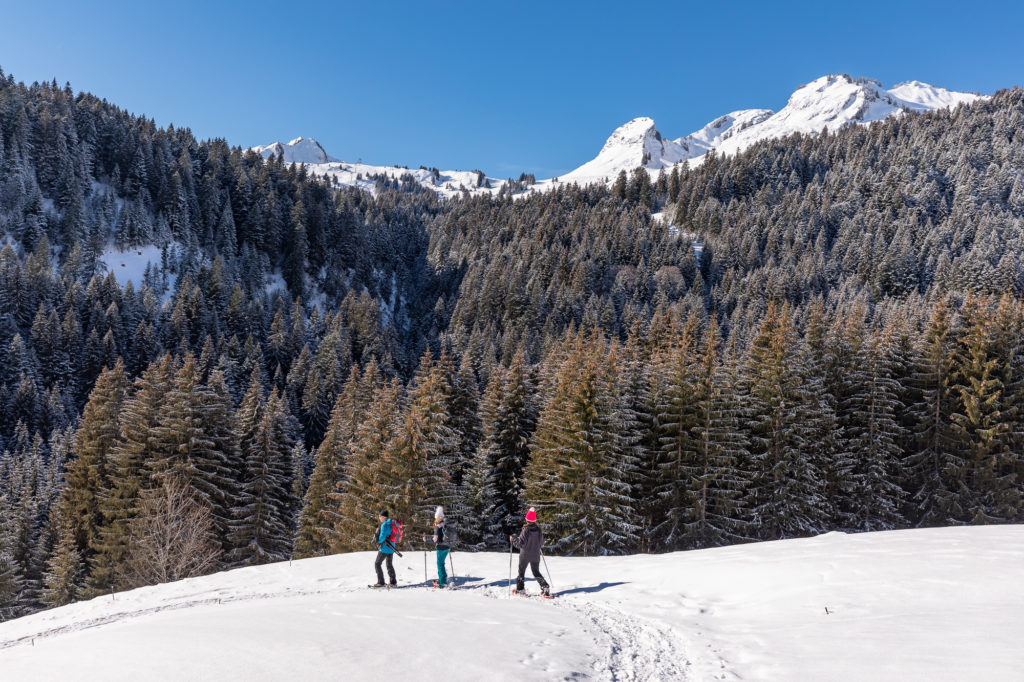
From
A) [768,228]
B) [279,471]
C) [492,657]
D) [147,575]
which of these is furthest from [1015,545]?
[768,228]

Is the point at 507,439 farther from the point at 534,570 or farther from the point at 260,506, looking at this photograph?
the point at 534,570

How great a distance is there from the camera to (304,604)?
12.1m

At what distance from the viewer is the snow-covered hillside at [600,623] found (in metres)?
7.57

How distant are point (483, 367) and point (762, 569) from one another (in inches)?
2658

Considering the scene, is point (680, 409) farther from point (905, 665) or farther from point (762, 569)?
point (905, 665)

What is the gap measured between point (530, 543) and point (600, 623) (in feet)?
9.87

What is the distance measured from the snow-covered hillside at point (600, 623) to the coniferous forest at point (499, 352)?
1347 cm

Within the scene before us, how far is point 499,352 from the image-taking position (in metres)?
107

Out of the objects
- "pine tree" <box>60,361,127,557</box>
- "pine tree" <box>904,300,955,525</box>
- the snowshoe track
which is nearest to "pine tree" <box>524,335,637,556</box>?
the snowshoe track

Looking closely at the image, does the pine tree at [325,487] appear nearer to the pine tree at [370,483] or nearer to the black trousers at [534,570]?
the pine tree at [370,483]

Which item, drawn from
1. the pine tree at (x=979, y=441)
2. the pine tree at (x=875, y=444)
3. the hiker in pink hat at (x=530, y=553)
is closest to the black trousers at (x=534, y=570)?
the hiker in pink hat at (x=530, y=553)

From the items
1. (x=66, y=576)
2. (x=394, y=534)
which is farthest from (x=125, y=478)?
(x=394, y=534)

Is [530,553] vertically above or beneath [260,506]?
above

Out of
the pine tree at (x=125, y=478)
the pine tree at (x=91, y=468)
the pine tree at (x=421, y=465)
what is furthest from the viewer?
the pine tree at (x=91, y=468)
